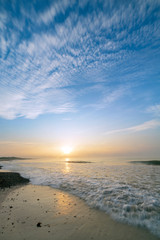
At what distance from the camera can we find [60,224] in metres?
6.08

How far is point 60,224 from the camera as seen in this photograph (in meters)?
6.08

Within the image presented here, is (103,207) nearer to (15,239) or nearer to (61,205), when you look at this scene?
(61,205)

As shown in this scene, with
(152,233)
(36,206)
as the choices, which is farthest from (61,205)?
(152,233)

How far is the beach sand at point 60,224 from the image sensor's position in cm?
518

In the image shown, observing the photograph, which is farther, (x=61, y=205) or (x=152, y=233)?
(x=61, y=205)

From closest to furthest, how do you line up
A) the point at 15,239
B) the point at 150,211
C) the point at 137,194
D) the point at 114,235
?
the point at 15,239 < the point at 114,235 < the point at 150,211 < the point at 137,194

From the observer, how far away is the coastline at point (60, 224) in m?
5.21

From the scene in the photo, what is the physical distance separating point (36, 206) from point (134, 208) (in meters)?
6.61

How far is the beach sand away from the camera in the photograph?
5.18 meters

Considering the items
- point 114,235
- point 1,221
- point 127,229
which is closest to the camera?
point 114,235

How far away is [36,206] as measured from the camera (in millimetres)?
8273

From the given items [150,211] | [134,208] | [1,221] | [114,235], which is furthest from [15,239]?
[150,211]

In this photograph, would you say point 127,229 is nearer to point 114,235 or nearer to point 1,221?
point 114,235

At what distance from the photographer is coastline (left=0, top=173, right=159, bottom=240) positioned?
17.1ft
